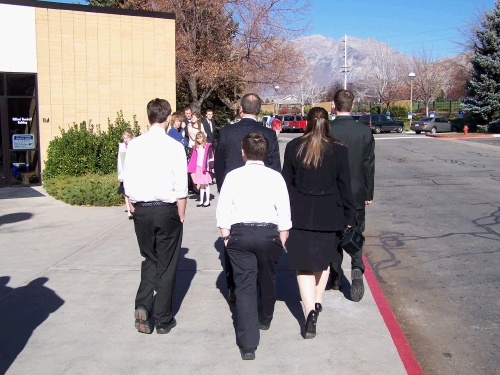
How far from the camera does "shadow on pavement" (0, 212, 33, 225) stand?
32.9ft

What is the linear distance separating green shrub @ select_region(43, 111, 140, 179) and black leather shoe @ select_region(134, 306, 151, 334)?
31.3 ft

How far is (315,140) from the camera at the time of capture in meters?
4.85

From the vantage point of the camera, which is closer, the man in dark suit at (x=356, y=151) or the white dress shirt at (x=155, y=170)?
the white dress shirt at (x=155, y=170)

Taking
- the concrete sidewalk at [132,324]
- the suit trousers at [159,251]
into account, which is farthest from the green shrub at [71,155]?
the suit trousers at [159,251]

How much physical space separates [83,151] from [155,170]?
9676 millimetres

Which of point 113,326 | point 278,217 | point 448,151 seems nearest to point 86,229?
point 113,326

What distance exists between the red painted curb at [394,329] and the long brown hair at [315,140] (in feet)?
5.33

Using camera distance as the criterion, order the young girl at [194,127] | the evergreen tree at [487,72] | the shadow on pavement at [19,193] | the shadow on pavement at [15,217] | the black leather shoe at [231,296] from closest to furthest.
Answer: the black leather shoe at [231,296], the shadow on pavement at [15,217], the young girl at [194,127], the shadow on pavement at [19,193], the evergreen tree at [487,72]

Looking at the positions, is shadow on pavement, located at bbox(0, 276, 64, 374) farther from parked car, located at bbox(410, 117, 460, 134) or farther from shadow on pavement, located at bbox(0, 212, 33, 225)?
parked car, located at bbox(410, 117, 460, 134)

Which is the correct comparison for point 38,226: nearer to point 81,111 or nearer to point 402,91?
point 81,111

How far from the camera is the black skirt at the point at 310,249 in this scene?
4793 millimetres

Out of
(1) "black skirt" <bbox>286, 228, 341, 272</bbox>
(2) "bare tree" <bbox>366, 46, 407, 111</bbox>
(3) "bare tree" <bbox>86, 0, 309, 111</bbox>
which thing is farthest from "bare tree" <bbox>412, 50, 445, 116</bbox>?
(1) "black skirt" <bbox>286, 228, 341, 272</bbox>

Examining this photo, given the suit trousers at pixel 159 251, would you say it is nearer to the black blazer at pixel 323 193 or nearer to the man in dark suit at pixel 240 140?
the man in dark suit at pixel 240 140

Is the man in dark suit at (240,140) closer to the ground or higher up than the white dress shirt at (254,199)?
higher up
